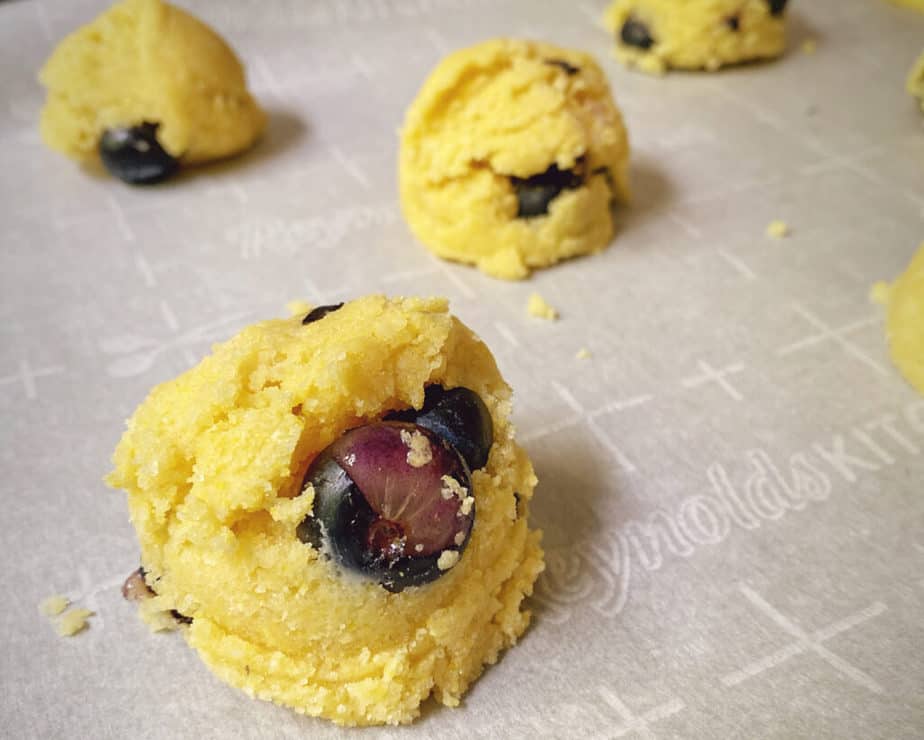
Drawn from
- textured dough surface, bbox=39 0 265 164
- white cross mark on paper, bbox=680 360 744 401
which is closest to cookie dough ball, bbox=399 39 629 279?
white cross mark on paper, bbox=680 360 744 401

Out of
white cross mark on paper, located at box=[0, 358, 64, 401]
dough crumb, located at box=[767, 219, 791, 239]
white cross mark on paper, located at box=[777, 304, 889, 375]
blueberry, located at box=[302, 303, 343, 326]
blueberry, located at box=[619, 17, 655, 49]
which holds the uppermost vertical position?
blueberry, located at box=[302, 303, 343, 326]

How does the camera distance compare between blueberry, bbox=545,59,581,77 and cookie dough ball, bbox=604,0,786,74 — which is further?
cookie dough ball, bbox=604,0,786,74

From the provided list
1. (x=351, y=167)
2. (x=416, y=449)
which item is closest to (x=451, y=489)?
(x=416, y=449)

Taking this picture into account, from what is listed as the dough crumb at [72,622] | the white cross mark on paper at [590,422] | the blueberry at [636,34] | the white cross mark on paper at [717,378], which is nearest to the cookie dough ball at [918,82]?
the blueberry at [636,34]

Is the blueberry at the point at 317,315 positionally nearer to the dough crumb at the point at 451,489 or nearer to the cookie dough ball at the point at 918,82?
the dough crumb at the point at 451,489

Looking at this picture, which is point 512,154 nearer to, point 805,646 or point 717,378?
point 717,378

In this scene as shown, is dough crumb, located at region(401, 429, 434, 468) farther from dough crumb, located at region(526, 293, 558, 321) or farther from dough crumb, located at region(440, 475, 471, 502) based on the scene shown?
dough crumb, located at region(526, 293, 558, 321)

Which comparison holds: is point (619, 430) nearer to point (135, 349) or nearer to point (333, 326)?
point (333, 326)
